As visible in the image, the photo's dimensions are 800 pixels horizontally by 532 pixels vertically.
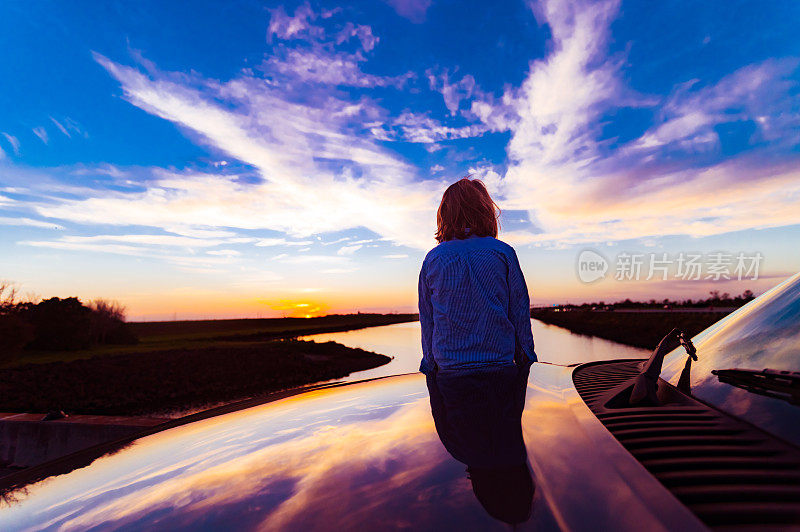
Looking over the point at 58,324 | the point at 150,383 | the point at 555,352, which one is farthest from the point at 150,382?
the point at 58,324

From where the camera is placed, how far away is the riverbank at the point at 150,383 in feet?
31.1

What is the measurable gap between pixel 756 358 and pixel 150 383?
15129 millimetres

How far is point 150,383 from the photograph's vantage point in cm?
1264

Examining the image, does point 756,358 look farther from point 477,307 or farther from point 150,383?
point 150,383

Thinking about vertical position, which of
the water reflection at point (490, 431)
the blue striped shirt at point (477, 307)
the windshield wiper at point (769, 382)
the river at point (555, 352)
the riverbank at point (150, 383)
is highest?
the blue striped shirt at point (477, 307)

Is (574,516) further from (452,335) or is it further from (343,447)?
(452,335)

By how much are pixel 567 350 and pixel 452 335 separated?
22955 millimetres

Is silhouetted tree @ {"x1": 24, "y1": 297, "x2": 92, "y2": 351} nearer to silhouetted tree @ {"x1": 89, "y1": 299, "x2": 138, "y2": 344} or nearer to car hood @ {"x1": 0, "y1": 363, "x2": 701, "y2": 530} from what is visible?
silhouetted tree @ {"x1": 89, "y1": 299, "x2": 138, "y2": 344}

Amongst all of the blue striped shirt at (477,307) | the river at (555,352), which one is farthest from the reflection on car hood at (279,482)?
the river at (555,352)

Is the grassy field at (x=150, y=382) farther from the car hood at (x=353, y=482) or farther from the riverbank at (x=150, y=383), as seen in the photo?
the car hood at (x=353, y=482)

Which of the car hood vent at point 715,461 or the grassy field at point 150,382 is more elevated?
the car hood vent at point 715,461

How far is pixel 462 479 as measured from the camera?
894 mm

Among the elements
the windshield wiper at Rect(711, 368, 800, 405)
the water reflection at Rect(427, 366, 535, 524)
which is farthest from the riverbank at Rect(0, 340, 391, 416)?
the windshield wiper at Rect(711, 368, 800, 405)

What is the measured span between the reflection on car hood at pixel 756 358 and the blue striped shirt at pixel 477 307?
2.38 ft
